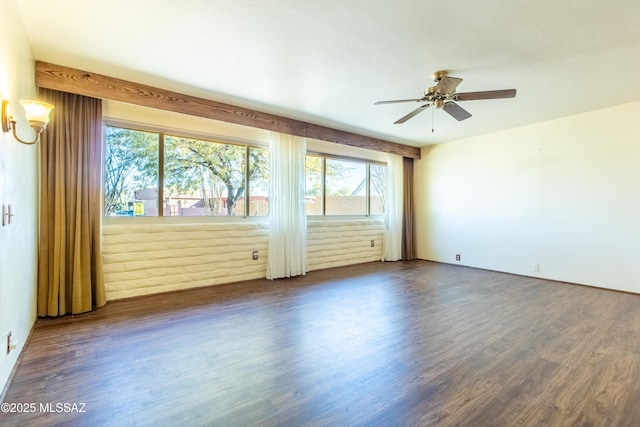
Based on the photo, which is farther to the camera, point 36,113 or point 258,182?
point 258,182

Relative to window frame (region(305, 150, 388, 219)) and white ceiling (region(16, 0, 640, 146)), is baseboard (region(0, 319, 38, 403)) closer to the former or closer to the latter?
white ceiling (region(16, 0, 640, 146))

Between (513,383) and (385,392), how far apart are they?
0.90m

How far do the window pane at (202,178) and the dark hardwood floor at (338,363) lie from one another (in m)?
1.37

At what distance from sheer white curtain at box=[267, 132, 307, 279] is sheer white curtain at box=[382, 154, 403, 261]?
7.62 feet

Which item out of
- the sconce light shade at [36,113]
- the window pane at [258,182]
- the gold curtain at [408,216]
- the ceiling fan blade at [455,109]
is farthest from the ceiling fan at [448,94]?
the gold curtain at [408,216]

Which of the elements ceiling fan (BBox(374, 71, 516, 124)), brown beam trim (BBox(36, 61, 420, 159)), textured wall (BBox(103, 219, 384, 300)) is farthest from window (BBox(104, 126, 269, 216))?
ceiling fan (BBox(374, 71, 516, 124))

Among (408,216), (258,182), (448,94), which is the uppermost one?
(448,94)

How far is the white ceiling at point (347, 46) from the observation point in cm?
221

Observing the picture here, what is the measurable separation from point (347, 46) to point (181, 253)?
11.2ft

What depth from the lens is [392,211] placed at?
22.0 feet

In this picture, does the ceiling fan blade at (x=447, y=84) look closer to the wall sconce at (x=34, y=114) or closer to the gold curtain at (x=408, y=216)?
the wall sconce at (x=34, y=114)

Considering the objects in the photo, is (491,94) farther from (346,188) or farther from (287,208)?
(346,188)

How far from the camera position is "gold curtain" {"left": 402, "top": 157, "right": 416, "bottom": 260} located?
6914mm

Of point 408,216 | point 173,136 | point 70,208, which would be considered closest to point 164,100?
point 173,136
